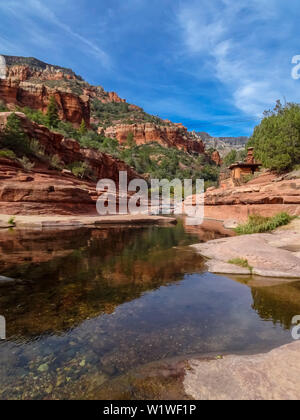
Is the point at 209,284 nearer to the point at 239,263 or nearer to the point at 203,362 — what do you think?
the point at 239,263

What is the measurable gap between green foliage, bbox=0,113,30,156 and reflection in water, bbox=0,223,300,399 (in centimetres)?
2226

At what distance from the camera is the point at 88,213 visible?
24781 mm

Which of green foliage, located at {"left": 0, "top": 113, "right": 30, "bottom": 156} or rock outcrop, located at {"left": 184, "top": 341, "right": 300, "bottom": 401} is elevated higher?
green foliage, located at {"left": 0, "top": 113, "right": 30, "bottom": 156}

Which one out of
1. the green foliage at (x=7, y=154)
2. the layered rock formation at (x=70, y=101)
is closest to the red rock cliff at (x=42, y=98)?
the layered rock formation at (x=70, y=101)

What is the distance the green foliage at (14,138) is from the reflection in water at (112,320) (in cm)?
2226

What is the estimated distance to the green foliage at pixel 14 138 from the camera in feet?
82.1

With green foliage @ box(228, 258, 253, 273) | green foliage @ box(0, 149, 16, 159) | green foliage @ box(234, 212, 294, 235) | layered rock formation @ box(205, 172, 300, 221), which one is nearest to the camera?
green foliage @ box(228, 258, 253, 273)

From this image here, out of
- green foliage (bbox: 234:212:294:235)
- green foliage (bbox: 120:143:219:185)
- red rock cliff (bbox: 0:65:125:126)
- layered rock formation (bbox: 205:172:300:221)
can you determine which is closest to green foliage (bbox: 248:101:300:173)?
layered rock formation (bbox: 205:172:300:221)

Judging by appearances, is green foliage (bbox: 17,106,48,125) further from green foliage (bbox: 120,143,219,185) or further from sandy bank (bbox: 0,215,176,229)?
sandy bank (bbox: 0,215,176,229)

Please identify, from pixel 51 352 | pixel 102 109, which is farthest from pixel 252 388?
pixel 102 109

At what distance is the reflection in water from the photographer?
2.97m

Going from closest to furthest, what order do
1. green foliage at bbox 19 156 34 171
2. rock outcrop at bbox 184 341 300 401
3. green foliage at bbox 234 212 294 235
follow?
1. rock outcrop at bbox 184 341 300 401
2. green foliage at bbox 234 212 294 235
3. green foliage at bbox 19 156 34 171

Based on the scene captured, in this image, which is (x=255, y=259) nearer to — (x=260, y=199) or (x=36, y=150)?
(x=260, y=199)

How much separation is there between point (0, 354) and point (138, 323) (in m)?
2.14
